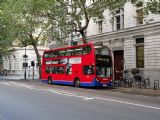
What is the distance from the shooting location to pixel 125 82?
97.1 ft

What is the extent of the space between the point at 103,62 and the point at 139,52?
218 inches

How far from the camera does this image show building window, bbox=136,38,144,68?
1272 inches

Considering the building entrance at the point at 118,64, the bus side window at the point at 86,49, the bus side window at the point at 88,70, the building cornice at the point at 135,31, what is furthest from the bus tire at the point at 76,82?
the building cornice at the point at 135,31

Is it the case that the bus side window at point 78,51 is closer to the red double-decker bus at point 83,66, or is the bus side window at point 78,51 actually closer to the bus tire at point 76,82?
the red double-decker bus at point 83,66

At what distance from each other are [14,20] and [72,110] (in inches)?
1149

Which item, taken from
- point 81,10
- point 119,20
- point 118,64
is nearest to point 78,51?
point 81,10

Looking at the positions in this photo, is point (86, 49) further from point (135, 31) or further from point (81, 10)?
point (135, 31)

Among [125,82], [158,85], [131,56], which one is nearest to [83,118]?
[158,85]

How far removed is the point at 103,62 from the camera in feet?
94.4

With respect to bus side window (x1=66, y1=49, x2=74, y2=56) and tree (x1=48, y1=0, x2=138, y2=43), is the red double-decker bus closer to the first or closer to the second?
bus side window (x1=66, y1=49, x2=74, y2=56)

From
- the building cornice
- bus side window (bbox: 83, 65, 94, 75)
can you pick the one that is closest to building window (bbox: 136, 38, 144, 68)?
the building cornice

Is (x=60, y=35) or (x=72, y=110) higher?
(x=60, y=35)

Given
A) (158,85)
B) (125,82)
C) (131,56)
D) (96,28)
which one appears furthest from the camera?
(96,28)

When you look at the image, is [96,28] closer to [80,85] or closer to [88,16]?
[88,16]
